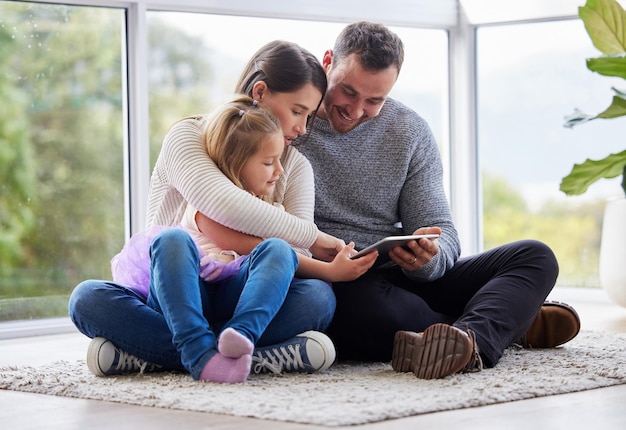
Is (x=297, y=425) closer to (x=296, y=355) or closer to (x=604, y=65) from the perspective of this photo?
(x=296, y=355)

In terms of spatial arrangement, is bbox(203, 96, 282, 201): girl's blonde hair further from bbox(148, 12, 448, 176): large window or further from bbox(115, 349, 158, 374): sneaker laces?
bbox(148, 12, 448, 176): large window

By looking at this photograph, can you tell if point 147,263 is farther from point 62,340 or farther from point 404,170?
point 62,340

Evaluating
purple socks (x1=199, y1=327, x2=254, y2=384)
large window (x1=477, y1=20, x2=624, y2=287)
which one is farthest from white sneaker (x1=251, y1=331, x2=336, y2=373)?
large window (x1=477, y1=20, x2=624, y2=287)

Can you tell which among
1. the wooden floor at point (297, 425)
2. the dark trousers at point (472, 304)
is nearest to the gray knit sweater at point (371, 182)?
the dark trousers at point (472, 304)

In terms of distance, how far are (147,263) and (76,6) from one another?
1.45m

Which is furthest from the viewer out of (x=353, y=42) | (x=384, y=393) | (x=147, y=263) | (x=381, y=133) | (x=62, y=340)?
(x=62, y=340)

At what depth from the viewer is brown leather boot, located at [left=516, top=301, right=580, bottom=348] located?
2416mm

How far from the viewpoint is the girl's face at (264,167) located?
211 centimetres

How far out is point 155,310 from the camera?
2041mm

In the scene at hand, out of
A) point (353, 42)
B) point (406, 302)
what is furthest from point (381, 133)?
point (406, 302)

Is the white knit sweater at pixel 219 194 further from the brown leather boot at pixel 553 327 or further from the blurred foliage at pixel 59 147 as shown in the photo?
the blurred foliage at pixel 59 147

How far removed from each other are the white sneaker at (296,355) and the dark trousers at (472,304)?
0.61ft

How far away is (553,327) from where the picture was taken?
2422 mm

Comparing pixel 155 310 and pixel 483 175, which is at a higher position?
pixel 483 175
